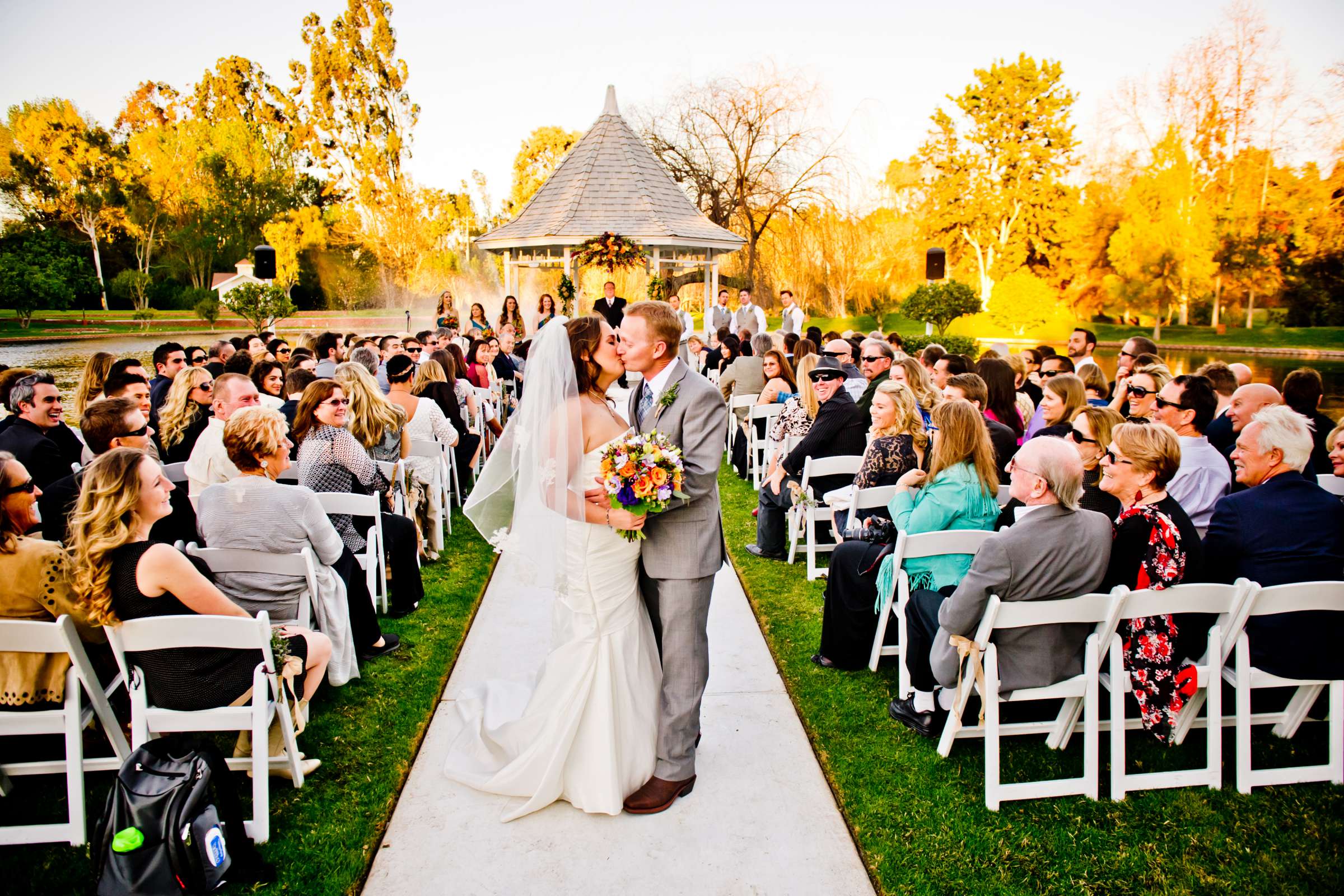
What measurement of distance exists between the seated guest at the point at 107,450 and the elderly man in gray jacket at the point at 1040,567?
4355 mm

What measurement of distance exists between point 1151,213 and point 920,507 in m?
28.9

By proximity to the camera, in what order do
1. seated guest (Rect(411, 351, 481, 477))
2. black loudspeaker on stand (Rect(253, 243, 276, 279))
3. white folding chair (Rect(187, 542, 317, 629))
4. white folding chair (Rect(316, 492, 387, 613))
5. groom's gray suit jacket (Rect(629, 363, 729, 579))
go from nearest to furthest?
1. groom's gray suit jacket (Rect(629, 363, 729, 579))
2. white folding chair (Rect(187, 542, 317, 629))
3. white folding chair (Rect(316, 492, 387, 613))
4. seated guest (Rect(411, 351, 481, 477))
5. black loudspeaker on stand (Rect(253, 243, 276, 279))

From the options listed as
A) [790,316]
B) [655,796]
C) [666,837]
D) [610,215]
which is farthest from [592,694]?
[610,215]

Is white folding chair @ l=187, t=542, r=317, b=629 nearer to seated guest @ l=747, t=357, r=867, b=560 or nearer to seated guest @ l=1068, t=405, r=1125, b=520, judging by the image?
seated guest @ l=747, t=357, r=867, b=560

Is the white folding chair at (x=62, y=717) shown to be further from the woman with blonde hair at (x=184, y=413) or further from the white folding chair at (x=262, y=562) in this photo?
the woman with blonde hair at (x=184, y=413)

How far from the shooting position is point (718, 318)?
54.2 ft

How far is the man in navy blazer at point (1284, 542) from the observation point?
3.56 metres

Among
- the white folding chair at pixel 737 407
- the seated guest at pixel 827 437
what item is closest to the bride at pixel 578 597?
the seated guest at pixel 827 437

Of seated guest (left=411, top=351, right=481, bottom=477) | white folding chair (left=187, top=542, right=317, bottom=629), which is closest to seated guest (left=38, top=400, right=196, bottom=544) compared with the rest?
white folding chair (left=187, top=542, right=317, bottom=629)

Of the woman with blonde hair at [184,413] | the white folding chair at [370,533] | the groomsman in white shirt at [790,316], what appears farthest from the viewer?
the groomsman in white shirt at [790,316]

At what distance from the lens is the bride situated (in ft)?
11.0

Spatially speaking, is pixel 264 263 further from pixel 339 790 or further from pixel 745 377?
pixel 339 790

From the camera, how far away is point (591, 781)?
3404 millimetres

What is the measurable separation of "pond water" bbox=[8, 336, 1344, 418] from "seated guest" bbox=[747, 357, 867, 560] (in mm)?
10282
